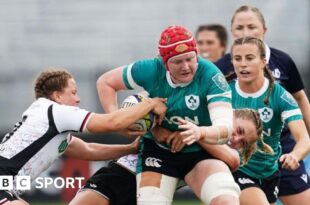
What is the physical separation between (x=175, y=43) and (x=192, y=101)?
375mm

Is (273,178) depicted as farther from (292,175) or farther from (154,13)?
(154,13)

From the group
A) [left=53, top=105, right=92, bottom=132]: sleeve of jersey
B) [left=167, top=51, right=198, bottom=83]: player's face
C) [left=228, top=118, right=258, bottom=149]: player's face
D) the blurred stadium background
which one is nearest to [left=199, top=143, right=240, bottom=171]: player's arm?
[left=228, top=118, right=258, bottom=149]: player's face

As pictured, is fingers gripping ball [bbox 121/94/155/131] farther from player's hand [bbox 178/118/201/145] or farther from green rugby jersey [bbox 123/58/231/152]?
player's hand [bbox 178/118/201/145]

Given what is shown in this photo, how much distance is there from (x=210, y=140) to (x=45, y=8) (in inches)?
337

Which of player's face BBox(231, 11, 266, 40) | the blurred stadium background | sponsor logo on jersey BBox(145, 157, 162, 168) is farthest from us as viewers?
the blurred stadium background

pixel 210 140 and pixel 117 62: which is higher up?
pixel 210 140

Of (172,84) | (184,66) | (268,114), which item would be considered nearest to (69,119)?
(172,84)

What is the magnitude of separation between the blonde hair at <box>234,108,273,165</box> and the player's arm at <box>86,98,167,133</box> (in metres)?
0.62

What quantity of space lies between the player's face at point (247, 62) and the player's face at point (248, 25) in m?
0.71

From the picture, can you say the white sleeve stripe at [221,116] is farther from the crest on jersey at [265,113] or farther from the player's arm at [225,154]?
the crest on jersey at [265,113]

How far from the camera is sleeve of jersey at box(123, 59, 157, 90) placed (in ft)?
19.9

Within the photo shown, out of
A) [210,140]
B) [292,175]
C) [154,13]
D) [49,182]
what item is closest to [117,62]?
[154,13]

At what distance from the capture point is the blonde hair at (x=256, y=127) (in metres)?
6.27

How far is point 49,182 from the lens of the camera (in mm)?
11234
